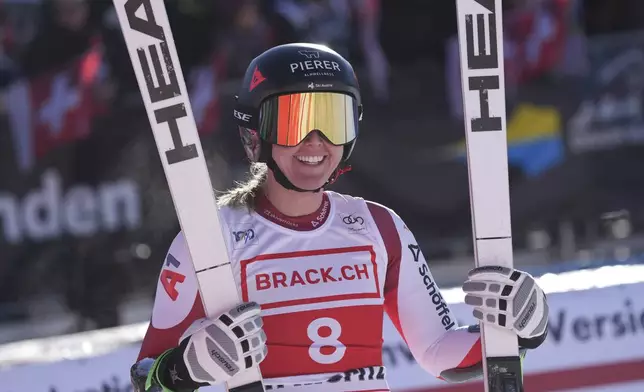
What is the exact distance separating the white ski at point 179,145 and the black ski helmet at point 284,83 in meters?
0.22

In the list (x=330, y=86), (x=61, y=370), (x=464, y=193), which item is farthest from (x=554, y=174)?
(x=330, y=86)

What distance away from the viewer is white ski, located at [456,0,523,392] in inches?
139

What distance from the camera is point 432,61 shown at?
9.71 meters

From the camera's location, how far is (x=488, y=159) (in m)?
3.54

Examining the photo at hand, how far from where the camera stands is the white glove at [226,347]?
323 centimetres

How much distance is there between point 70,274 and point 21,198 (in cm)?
62

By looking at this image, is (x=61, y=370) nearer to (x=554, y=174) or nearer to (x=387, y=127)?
(x=387, y=127)

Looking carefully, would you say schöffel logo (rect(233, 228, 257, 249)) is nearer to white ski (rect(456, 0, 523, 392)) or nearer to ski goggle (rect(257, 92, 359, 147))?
ski goggle (rect(257, 92, 359, 147))

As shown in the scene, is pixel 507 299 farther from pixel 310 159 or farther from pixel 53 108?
pixel 53 108

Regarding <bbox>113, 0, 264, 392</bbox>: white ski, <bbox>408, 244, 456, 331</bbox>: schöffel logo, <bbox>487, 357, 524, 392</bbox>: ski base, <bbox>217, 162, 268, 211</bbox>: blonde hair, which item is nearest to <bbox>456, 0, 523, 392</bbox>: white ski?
<bbox>487, 357, 524, 392</bbox>: ski base

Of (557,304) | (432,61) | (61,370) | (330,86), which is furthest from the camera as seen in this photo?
(432,61)

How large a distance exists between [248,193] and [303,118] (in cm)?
33

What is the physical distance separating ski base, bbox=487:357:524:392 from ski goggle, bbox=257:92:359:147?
775 mm

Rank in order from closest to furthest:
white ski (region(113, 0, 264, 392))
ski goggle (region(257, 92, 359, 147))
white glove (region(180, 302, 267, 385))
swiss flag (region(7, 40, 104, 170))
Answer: white glove (region(180, 302, 267, 385)), white ski (region(113, 0, 264, 392)), ski goggle (region(257, 92, 359, 147)), swiss flag (region(7, 40, 104, 170))
